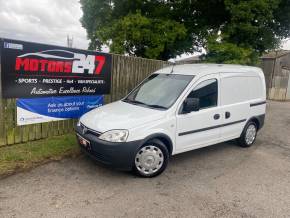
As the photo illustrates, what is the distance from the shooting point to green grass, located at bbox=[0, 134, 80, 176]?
4906mm

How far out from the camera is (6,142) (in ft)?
19.1

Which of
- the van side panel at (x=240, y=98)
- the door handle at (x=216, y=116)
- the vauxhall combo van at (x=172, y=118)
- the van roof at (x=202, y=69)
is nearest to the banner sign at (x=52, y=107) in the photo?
the vauxhall combo van at (x=172, y=118)

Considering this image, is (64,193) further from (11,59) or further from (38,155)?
(11,59)

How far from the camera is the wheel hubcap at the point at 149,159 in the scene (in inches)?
181

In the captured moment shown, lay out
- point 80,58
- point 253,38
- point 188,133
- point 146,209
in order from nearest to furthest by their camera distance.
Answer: point 146,209 < point 188,133 < point 80,58 < point 253,38

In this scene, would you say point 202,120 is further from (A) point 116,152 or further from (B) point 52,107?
(B) point 52,107

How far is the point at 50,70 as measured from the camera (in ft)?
20.4

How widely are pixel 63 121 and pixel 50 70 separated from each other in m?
1.33

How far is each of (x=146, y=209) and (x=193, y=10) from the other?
14.2m

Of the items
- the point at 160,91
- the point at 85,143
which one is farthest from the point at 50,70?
the point at 160,91

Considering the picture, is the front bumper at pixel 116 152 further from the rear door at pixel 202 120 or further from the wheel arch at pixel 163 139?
the rear door at pixel 202 120

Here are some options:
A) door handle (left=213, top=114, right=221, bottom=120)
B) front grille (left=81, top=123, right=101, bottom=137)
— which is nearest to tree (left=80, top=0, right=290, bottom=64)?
door handle (left=213, top=114, right=221, bottom=120)

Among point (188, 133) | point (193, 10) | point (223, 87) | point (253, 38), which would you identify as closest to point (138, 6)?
point (193, 10)

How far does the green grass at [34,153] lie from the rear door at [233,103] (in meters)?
3.29
